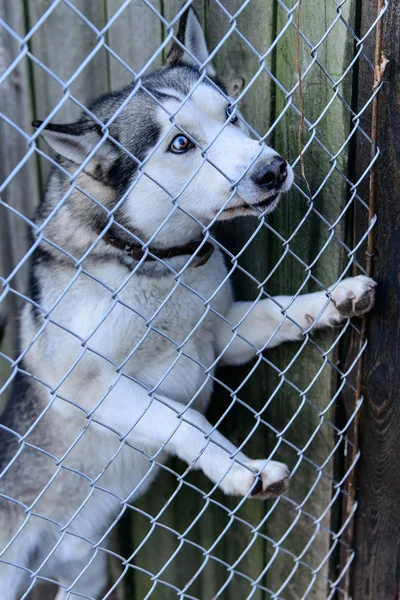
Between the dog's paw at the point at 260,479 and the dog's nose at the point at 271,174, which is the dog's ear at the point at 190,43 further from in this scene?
the dog's paw at the point at 260,479

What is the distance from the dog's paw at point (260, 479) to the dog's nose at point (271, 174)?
0.88m

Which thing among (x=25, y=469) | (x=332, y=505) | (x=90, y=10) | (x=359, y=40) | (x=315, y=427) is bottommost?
(x=25, y=469)

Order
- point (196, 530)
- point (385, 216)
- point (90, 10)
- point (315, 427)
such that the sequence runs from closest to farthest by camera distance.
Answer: point (385, 216) < point (315, 427) < point (90, 10) < point (196, 530)

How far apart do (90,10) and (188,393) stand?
1.64 metres

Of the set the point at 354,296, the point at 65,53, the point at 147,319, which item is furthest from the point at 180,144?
Result: the point at 65,53

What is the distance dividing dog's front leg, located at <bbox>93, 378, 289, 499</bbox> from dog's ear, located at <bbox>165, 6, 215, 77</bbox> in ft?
3.59

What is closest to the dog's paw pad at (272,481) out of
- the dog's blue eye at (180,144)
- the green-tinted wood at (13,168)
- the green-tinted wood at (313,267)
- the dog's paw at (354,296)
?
the green-tinted wood at (313,267)

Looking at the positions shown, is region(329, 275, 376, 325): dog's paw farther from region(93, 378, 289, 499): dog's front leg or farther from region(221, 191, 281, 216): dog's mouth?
region(93, 378, 289, 499): dog's front leg

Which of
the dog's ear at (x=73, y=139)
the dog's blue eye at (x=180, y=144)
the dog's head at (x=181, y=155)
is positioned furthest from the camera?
the dog's blue eye at (x=180, y=144)

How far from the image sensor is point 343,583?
7.21 ft

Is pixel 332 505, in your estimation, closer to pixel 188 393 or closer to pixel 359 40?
pixel 188 393

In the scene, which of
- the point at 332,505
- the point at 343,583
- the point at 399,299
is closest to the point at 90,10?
Answer: the point at 399,299

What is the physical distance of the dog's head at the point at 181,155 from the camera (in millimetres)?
1611

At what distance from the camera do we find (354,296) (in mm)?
1863
